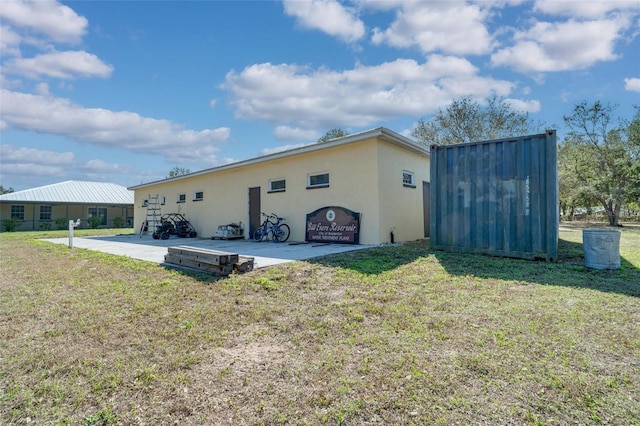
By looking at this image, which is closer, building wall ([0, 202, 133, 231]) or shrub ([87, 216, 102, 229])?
building wall ([0, 202, 133, 231])

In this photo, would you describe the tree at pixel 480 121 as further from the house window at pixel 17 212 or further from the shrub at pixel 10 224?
the house window at pixel 17 212

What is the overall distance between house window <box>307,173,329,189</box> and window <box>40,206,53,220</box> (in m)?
27.5

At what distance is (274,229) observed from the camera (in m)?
10.3

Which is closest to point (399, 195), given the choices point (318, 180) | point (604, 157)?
point (318, 180)

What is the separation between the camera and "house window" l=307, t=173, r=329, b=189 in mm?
9263

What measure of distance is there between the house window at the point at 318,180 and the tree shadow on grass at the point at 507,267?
2.88m

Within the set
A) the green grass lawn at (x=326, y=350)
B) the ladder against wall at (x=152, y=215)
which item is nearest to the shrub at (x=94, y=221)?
the ladder against wall at (x=152, y=215)

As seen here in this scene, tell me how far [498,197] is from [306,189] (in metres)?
5.22

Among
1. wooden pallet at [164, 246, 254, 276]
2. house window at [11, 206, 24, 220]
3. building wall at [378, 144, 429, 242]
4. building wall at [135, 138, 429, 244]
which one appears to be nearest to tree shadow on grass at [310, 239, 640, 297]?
wooden pallet at [164, 246, 254, 276]

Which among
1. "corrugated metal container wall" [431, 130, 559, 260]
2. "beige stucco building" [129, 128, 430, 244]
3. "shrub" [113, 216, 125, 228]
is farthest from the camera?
"shrub" [113, 216, 125, 228]

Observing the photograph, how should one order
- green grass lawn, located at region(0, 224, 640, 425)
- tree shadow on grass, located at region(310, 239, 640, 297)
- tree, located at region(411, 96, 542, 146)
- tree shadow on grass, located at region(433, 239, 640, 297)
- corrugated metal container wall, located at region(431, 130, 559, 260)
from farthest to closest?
tree, located at region(411, 96, 542, 146) → corrugated metal container wall, located at region(431, 130, 559, 260) → tree shadow on grass, located at region(310, 239, 640, 297) → tree shadow on grass, located at region(433, 239, 640, 297) → green grass lawn, located at region(0, 224, 640, 425)

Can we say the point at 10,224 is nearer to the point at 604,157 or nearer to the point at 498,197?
the point at 498,197

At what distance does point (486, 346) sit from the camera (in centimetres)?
261

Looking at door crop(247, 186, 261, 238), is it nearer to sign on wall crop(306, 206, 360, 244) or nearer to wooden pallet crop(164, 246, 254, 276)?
sign on wall crop(306, 206, 360, 244)
